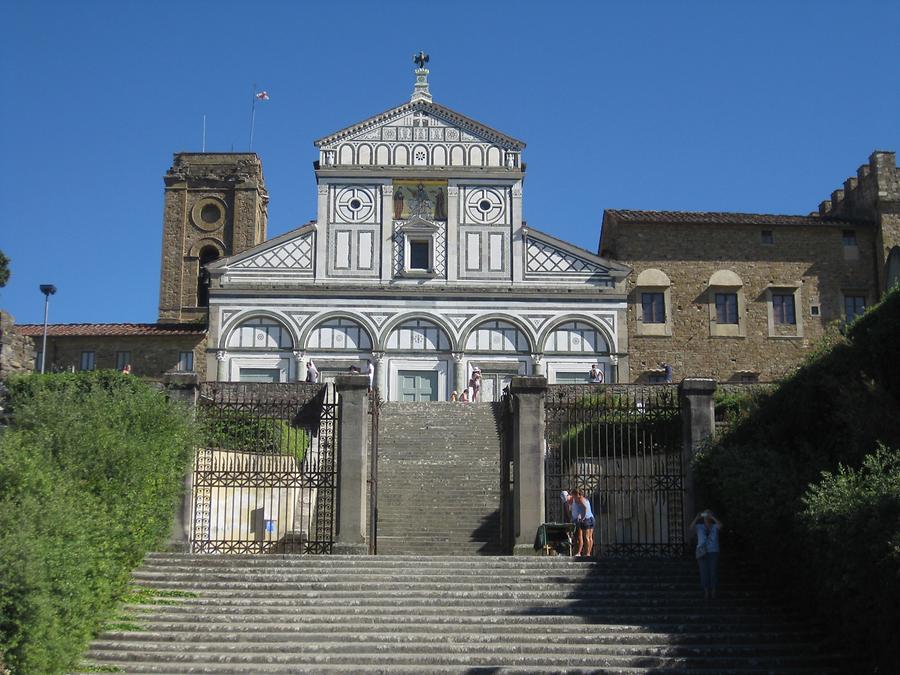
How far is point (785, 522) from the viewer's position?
1673cm

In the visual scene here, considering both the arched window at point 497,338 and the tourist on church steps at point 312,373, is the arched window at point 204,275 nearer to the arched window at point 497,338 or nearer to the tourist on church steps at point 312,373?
the tourist on church steps at point 312,373

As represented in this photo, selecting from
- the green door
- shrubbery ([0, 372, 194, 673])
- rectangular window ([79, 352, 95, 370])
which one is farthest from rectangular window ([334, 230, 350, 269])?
shrubbery ([0, 372, 194, 673])

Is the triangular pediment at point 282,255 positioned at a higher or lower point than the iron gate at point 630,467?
higher

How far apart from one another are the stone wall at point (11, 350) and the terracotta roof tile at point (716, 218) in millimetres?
25611

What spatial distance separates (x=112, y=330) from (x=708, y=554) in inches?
1300

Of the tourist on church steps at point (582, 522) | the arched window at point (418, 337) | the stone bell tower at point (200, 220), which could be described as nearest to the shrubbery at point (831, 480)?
the tourist on church steps at point (582, 522)

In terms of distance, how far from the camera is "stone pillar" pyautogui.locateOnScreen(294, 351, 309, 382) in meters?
39.8

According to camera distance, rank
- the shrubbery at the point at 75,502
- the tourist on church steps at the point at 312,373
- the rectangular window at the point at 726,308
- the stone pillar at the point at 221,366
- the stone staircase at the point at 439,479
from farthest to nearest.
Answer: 1. the rectangular window at the point at 726,308
2. the stone pillar at the point at 221,366
3. the tourist on church steps at the point at 312,373
4. the stone staircase at the point at 439,479
5. the shrubbery at the point at 75,502

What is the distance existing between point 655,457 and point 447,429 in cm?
1084

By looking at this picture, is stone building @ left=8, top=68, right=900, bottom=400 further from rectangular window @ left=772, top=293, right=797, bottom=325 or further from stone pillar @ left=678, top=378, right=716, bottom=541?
stone pillar @ left=678, top=378, right=716, bottom=541

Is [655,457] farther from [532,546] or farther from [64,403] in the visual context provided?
[64,403]

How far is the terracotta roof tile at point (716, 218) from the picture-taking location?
143 feet

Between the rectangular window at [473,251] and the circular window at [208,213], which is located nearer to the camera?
the rectangular window at [473,251]

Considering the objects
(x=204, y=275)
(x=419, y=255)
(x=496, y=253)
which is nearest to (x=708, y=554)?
(x=496, y=253)
